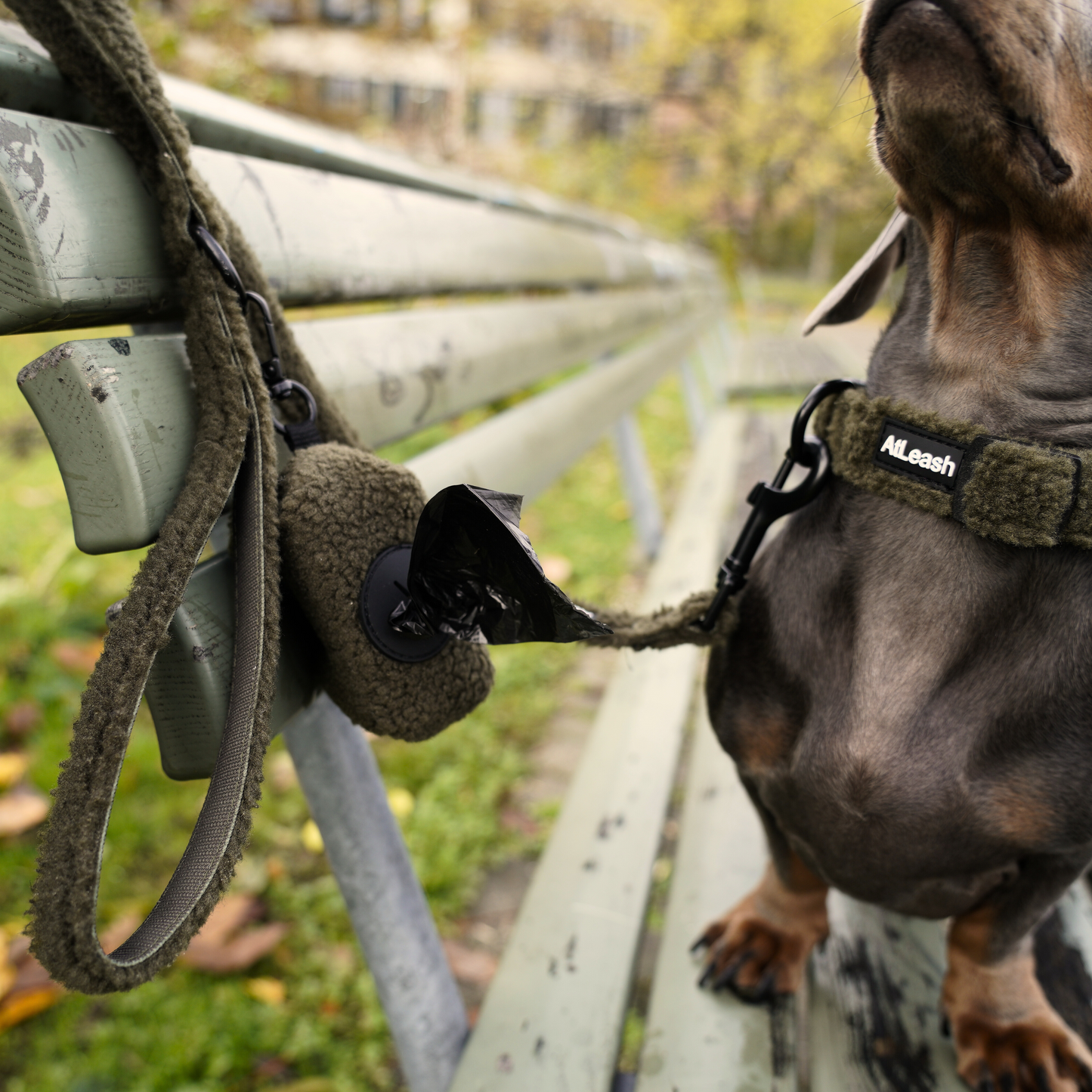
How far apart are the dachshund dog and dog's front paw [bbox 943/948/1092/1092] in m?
0.13

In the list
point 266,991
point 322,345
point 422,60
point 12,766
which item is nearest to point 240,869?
point 266,991

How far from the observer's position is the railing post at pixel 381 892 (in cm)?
102

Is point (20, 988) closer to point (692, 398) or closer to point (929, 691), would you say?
point (929, 691)

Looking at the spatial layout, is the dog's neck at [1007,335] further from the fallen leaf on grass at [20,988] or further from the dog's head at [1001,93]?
the fallen leaf on grass at [20,988]

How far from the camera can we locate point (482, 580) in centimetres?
74

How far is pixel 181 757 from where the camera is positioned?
787mm

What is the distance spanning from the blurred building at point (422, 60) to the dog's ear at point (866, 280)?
4.34 meters

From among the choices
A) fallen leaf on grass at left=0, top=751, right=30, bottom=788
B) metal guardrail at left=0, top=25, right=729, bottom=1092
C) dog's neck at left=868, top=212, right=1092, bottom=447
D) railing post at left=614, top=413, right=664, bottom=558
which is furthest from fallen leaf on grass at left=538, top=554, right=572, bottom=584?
dog's neck at left=868, top=212, right=1092, bottom=447

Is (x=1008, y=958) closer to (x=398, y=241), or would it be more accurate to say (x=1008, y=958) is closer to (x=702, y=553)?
(x=398, y=241)

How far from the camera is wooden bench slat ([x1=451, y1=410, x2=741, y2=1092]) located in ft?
3.48

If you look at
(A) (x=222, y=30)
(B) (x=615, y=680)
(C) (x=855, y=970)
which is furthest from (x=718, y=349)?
(C) (x=855, y=970)

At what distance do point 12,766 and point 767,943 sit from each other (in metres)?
1.80

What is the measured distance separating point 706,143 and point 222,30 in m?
14.9

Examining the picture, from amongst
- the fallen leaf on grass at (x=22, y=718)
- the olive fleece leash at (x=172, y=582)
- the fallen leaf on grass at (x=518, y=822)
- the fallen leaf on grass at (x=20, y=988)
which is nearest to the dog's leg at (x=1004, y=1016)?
the olive fleece leash at (x=172, y=582)
